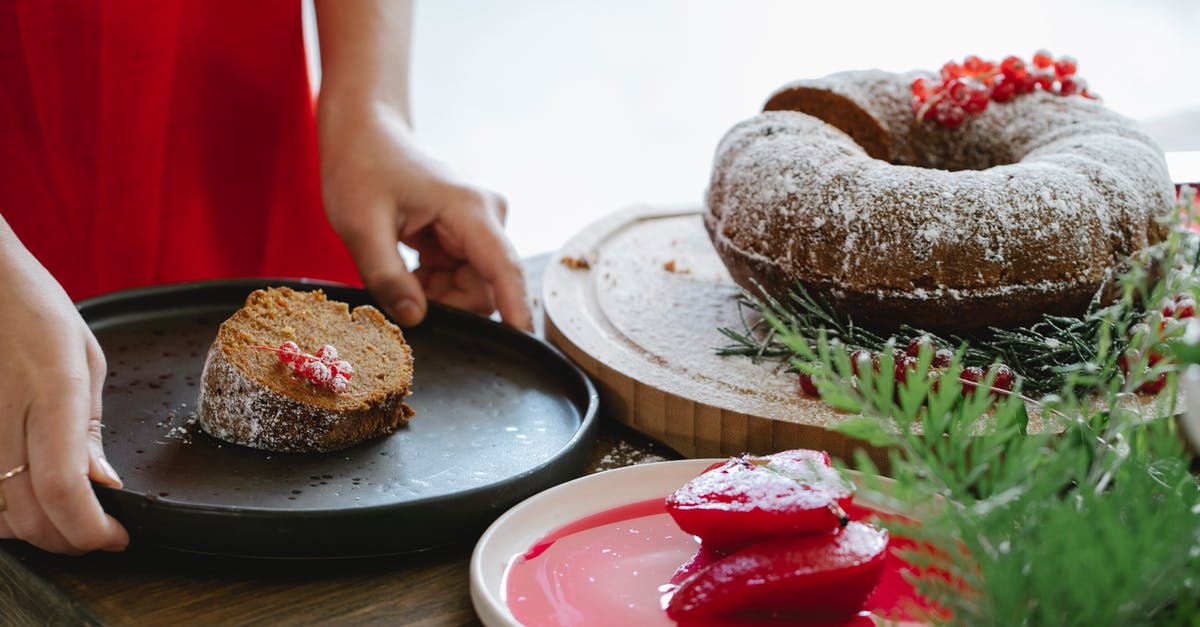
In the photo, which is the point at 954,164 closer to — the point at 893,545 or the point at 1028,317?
the point at 1028,317

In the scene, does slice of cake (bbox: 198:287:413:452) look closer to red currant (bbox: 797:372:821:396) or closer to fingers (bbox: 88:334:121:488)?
fingers (bbox: 88:334:121:488)

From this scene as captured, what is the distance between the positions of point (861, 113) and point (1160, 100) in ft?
11.2

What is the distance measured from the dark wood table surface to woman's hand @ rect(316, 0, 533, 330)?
0.65m

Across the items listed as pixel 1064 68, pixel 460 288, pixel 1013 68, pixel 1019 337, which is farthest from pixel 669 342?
pixel 1064 68

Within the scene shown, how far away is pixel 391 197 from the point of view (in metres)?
1.83

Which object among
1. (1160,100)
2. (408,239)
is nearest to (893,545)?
(408,239)

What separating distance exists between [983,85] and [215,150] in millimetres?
1453

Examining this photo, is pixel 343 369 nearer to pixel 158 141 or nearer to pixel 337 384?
pixel 337 384

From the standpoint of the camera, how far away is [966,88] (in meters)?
2.03

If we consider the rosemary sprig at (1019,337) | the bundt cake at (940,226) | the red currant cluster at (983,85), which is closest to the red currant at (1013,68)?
the red currant cluster at (983,85)

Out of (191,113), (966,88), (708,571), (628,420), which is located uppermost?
(966,88)

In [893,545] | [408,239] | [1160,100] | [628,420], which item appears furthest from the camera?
[1160,100]

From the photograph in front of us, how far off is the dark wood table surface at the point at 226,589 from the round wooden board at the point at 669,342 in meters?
0.41

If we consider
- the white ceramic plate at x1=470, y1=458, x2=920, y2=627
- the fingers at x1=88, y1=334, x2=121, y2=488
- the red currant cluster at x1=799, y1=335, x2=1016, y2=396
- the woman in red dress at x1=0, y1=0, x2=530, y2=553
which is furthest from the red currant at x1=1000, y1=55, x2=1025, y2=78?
the fingers at x1=88, y1=334, x2=121, y2=488
